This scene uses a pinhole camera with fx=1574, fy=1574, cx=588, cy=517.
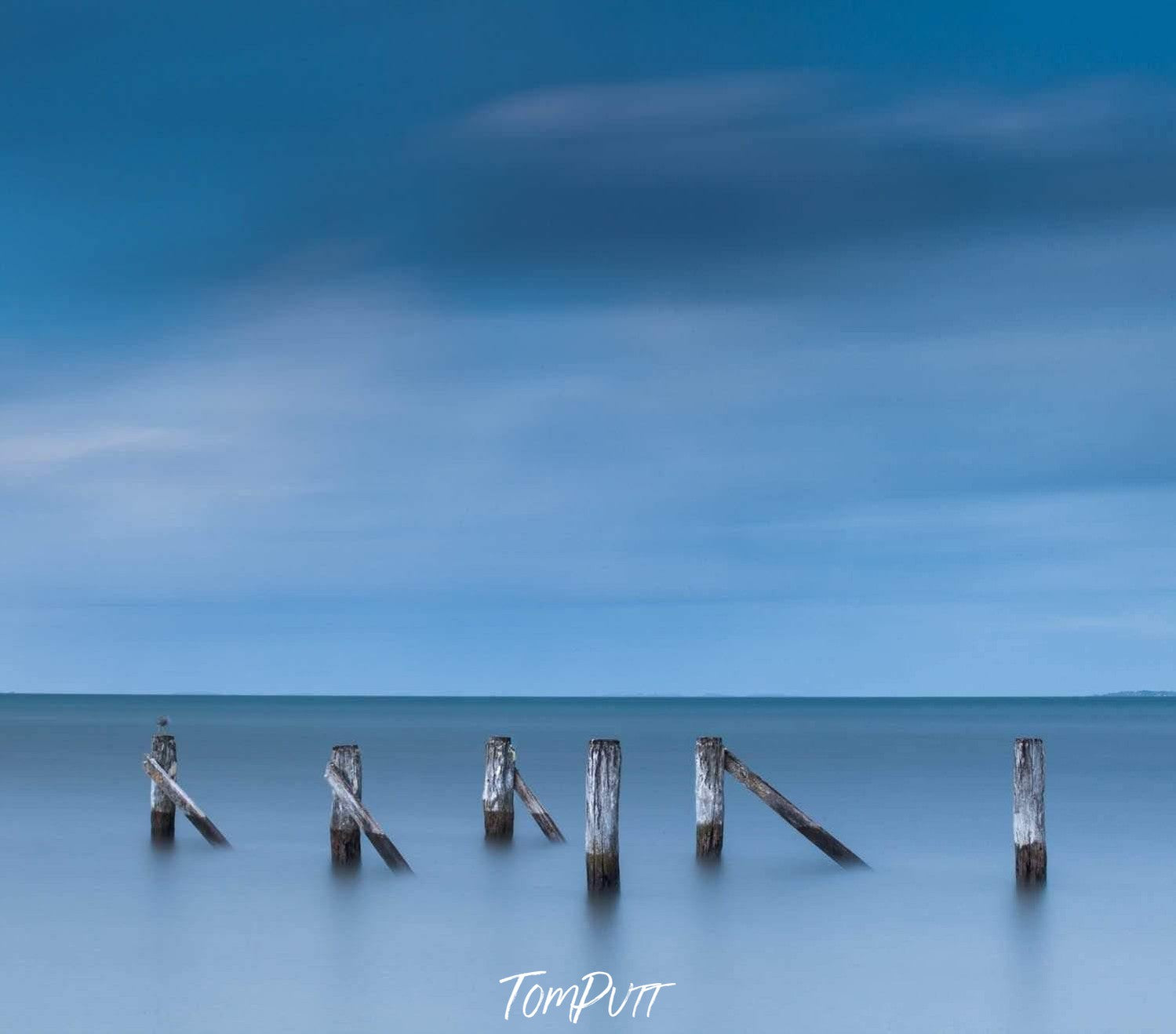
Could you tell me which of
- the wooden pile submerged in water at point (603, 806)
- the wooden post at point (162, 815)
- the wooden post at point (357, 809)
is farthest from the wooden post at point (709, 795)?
the wooden post at point (162, 815)

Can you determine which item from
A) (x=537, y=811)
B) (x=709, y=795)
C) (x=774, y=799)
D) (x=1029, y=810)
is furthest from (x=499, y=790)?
(x=1029, y=810)

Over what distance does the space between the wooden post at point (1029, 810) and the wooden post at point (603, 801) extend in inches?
170

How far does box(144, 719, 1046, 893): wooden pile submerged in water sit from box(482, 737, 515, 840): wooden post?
0.01 meters

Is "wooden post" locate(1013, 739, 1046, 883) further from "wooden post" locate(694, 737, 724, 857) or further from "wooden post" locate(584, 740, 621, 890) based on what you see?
"wooden post" locate(584, 740, 621, 890)

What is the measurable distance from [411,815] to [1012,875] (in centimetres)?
1266

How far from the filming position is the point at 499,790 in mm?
22188

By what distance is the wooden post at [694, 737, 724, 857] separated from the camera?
61.3ft

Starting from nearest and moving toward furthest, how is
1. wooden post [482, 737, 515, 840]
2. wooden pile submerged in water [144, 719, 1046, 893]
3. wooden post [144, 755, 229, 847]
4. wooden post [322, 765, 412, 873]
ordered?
wooden pile submerged in water [144, 719, 1046, 893]
wooden post [322, 765, 412, 873]
wooden post [144, 755, 229, 847]
wooden post [482, 737, 515, 840]

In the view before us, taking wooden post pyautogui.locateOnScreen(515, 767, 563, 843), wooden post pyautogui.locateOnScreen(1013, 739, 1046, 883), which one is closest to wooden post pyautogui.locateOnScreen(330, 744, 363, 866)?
wooden post pyautogui.locateOnScreen(515, 767, 563, 843)

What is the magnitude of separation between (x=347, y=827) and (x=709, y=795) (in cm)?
449

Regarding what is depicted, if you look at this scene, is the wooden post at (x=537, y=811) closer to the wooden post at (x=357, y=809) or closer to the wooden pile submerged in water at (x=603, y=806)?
the wooden pile submerged in water at (x=603, y=806)

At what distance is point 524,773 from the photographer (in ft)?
152

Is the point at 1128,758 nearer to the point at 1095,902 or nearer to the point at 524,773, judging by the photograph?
the point at 524,773

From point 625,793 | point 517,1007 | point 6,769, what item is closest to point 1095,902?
point 517,1007
